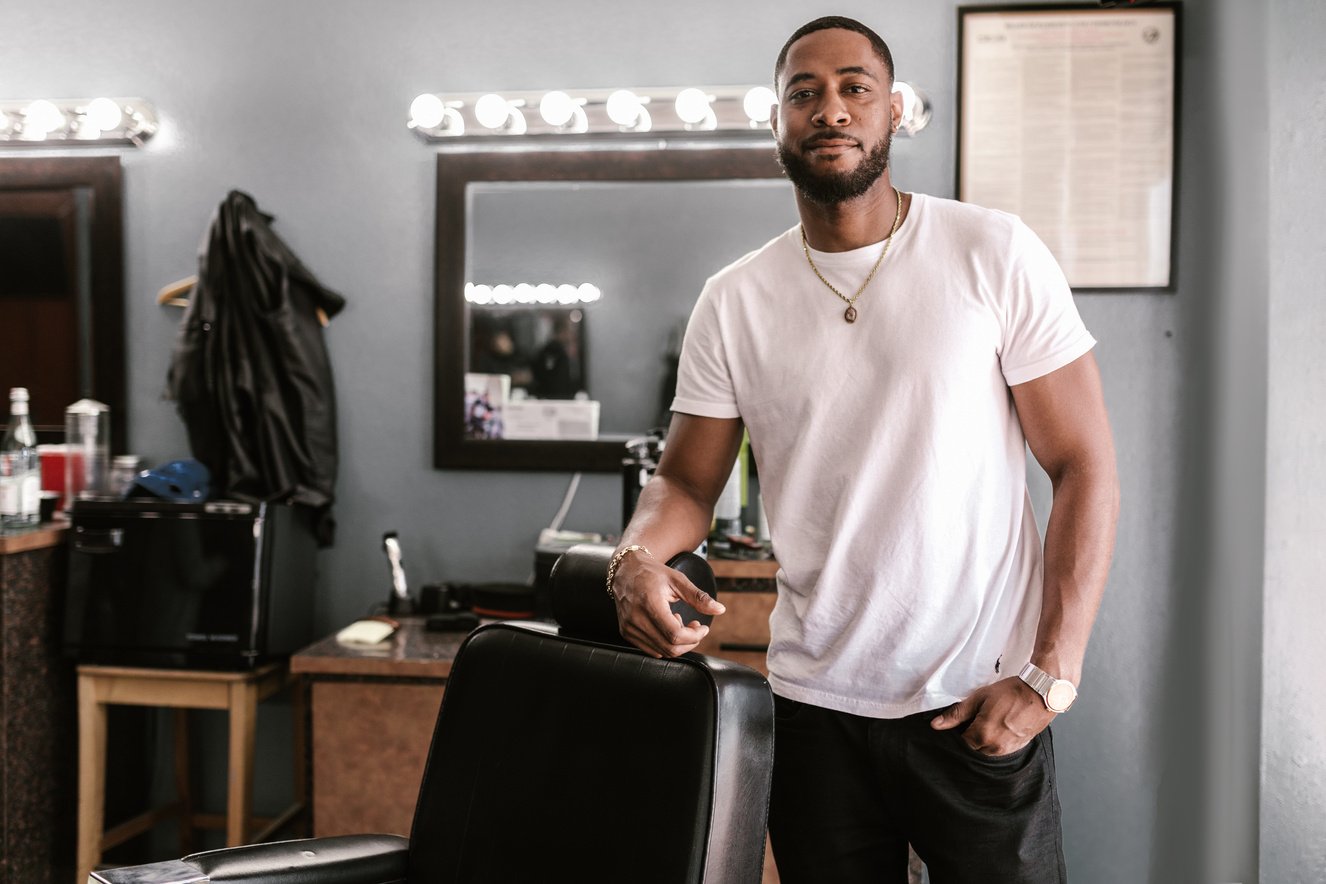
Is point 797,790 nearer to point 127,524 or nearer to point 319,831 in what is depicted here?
point 319,831

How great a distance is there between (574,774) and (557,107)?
1990mm

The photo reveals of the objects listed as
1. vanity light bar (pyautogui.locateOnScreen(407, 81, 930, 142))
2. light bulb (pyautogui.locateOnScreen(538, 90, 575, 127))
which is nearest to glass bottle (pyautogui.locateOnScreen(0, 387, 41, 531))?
vanity light bar (pyautogui.locateOnScreen(407, 81, 930, 142))

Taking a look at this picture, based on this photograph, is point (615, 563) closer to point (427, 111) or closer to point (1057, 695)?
point (1057, 695)

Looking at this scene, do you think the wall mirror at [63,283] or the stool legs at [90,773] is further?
the wall mirror at [63,283]

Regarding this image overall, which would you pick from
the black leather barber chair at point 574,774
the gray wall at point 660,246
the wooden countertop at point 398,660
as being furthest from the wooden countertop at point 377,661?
the black leather barber chair at point 574,774

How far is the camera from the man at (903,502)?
4.19 feet

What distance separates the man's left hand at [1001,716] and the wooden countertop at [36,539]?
2213 millimetres

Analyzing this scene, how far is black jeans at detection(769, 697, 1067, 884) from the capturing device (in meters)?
1.27

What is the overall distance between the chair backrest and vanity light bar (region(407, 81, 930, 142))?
1753 millimetres

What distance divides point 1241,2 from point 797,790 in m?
2.11

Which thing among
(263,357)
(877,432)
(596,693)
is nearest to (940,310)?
(877,432)

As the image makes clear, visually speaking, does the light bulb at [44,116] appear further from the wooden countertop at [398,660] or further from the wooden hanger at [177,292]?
the wooden countertop at [398,660]

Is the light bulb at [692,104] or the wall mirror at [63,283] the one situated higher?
the light bulb at [692,104]

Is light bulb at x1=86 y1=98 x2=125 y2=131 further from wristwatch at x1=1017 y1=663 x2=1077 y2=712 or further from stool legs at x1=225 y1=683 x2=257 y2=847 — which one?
wristwatch at x1=1017 y1=663 x2=1077 y2=712
